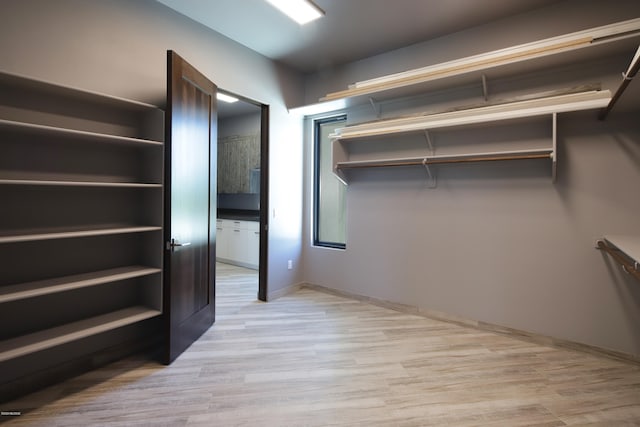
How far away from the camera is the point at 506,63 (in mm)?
2604

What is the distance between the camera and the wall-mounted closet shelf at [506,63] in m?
2.25

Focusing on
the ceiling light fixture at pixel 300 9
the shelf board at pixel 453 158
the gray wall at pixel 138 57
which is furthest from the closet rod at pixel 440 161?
the ceiling light fixture at pixel 300 9

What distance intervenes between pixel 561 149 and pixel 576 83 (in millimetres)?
542

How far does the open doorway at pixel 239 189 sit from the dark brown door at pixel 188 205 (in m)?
2.17

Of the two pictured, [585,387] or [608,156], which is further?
[608,156]

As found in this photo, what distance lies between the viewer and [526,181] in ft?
9.50

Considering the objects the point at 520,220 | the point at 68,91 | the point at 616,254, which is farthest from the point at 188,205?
the point at 616,254

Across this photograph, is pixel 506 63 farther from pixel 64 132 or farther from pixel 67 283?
pixel 67 283

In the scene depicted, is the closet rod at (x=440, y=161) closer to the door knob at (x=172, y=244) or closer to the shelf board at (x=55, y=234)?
the door knob at (x=172, y=244)

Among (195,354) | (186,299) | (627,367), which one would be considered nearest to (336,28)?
(186,299)

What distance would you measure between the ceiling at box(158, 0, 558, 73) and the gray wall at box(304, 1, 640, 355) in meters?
0.19

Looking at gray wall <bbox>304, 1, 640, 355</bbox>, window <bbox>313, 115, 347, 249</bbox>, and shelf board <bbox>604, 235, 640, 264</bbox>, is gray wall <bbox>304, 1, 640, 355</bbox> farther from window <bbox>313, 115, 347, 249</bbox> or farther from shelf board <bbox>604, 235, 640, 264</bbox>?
window <bbox>313, 115, 347, 249</bbox>

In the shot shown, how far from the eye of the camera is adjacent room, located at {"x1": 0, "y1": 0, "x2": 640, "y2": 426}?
2021 millimetres

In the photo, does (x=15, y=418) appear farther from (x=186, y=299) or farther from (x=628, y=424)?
(x=628, y=424)
